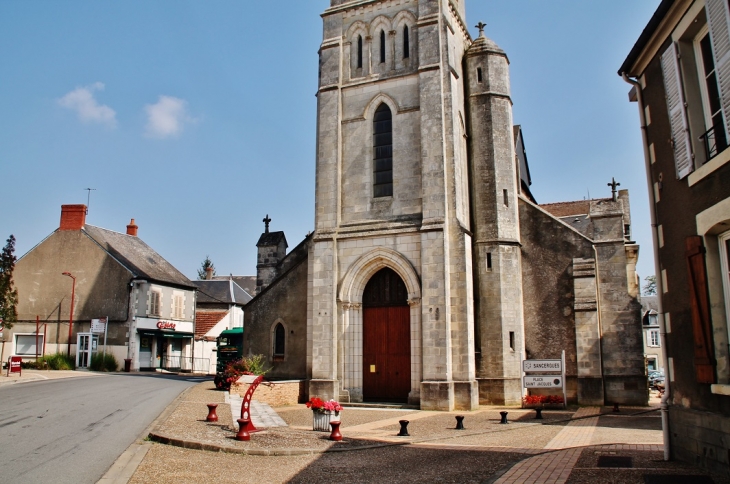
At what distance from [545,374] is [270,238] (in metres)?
14.5

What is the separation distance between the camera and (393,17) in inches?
881

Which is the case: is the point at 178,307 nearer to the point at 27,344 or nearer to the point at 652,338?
the point at 27,344

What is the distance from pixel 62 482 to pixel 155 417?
21.7 ft

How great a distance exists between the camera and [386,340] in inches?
803

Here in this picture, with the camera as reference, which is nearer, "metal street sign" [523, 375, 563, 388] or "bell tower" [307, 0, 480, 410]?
"metal street sign" [523, 375, 563, 388]

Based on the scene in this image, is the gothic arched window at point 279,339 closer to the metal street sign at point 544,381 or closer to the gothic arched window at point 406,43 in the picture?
the metal street sign at point 544,381

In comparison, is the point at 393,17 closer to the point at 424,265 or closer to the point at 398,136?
the point at 398,136

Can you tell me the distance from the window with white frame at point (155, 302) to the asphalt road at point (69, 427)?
1585 cm

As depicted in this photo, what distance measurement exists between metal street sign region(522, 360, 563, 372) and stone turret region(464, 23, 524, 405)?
3.54ft

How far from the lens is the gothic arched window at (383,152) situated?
21.5m

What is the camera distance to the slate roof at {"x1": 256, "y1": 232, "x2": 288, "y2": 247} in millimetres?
28375

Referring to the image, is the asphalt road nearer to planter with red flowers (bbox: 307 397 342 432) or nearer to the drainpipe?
planter with red flowers (bbox: 307 397 342 432)

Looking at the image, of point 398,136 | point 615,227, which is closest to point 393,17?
point 398,136

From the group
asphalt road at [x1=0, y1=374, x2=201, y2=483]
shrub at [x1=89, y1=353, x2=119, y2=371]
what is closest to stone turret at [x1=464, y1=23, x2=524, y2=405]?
asphalt road at [x1=0, y1=374, x2=201, y2=483]
